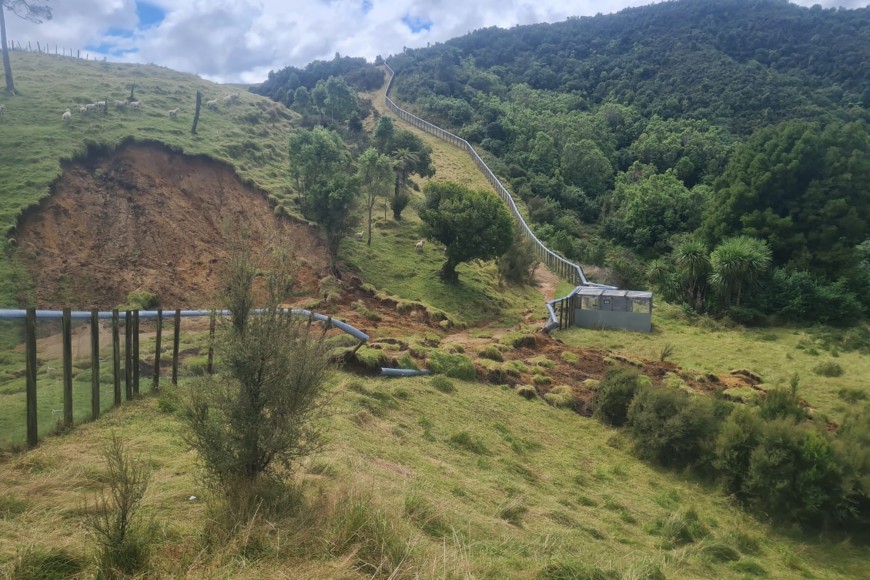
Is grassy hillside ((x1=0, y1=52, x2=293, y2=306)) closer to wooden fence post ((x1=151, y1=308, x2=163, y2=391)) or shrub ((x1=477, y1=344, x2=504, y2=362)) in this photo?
wooden fence post ((x1=151, y1=308, x2=163, y2=391))

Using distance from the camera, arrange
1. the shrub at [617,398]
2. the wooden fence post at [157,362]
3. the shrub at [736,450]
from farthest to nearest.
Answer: the shrub at [617,398]
the shrub at [736,450]
the wooden fence post at [157,362]

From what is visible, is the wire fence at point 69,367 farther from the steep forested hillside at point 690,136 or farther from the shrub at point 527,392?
the steep forested hillside at point 690,136

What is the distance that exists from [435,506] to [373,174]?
2805 cm

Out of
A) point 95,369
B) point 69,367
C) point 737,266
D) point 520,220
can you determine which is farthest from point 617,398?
point 520,220

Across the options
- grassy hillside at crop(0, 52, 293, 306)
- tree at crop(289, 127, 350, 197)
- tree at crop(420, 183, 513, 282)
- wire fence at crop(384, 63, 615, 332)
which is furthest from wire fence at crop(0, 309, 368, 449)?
tree at crop(289, 127, 350, 197)

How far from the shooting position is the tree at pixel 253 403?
5.82 m

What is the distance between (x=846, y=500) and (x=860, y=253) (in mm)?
25276

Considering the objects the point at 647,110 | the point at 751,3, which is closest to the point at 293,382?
the point at 647,110

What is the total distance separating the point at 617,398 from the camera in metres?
14.8

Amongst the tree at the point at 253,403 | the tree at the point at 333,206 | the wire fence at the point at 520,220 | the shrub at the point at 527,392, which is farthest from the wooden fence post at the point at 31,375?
the wire fence at the point at 520,220

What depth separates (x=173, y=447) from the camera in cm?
771

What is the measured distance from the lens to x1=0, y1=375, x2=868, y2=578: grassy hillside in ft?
16.6

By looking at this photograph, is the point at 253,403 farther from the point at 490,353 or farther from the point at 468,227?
the point at 468,227

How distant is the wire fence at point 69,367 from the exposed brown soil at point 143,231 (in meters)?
7.65
